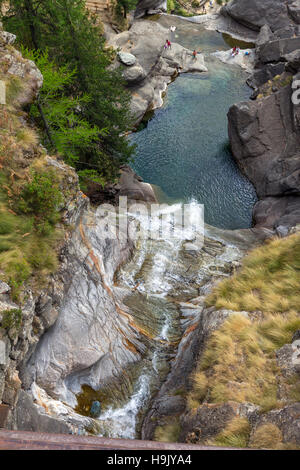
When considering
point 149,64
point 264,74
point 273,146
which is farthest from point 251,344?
point 264,74

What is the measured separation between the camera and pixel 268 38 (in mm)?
43812

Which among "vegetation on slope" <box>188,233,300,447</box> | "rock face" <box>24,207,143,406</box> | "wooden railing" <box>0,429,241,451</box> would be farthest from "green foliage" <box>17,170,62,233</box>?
"vegetation on slope" <box>188,233,300,447</box>

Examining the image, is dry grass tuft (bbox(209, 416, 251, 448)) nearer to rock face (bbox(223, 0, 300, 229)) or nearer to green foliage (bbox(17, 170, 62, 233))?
green foliage (bbox(17, 170, 62, 233))

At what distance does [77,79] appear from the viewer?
63.8ft

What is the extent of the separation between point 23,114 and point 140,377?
40.3 feet

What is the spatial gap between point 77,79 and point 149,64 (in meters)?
21.3

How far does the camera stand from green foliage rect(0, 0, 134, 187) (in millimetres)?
17516

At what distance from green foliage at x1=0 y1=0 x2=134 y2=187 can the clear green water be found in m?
8.04

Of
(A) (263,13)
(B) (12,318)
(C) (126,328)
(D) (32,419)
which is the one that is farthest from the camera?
(A) (263,13)

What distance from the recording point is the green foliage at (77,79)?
17516mm

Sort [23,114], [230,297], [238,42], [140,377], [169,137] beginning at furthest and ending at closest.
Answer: [238,42], [169,137], [23,114], [140,377], [230,297]

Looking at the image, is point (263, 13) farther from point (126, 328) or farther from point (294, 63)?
point (126, 328)
